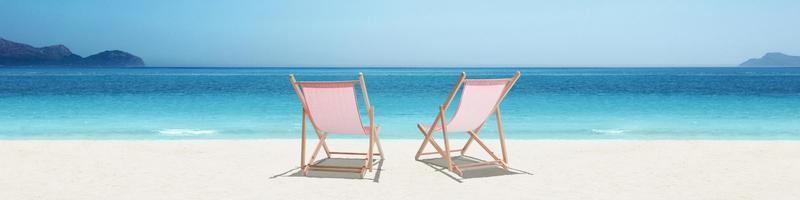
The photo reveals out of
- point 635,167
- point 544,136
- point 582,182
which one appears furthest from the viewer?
point 544,136

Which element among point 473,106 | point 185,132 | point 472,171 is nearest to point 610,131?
point 472,171

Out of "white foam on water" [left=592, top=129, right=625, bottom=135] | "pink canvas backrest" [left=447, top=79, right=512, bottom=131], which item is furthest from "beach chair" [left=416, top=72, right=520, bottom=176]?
"white foam on water" [left=592, top=129, right=625, bottom=135]

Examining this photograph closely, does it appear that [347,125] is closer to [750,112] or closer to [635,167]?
[635,167]

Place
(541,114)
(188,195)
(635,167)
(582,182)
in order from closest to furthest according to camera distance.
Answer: (188,195)
(582,182)
(635,167)
(541,114)

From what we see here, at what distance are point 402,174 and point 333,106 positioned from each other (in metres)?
A: 0.68

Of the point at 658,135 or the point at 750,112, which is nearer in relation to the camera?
the point at 658,135

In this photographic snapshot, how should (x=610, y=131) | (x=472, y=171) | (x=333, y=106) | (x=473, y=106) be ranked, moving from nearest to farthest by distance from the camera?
Answer: (x=333, y=106)
(x=473, y=106)
(x=472, y=171)
(x=610, y=131)

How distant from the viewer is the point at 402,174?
167 inches

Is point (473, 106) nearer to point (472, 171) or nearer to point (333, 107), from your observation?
point (472, 171)

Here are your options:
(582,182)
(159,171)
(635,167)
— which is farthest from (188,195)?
(635,167)

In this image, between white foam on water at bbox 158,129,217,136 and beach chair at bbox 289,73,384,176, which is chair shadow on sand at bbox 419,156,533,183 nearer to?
beach chair at bbox 289,73,384,176

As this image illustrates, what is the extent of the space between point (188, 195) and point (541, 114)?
1130 cm

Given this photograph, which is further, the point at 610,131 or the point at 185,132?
the point at 610,131

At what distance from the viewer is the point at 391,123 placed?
37.9 feet
